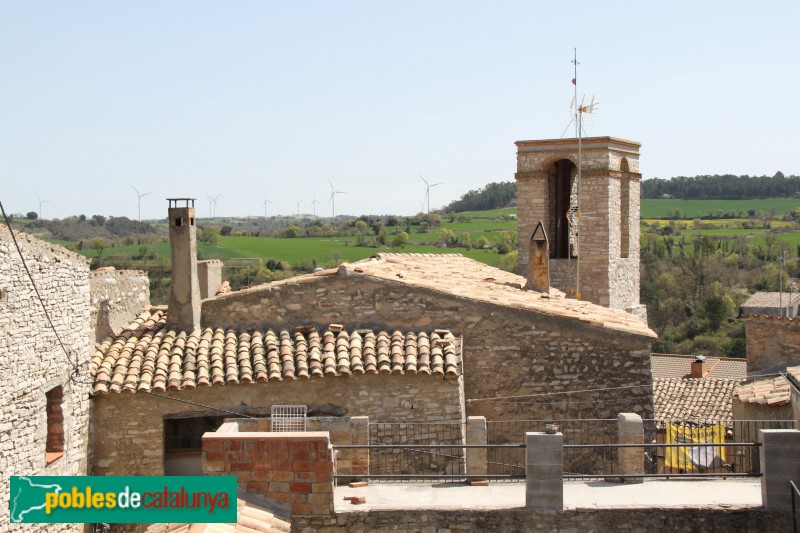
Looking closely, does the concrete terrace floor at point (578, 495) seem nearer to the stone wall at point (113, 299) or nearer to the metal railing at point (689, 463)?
the metal railing at point (689, 463)

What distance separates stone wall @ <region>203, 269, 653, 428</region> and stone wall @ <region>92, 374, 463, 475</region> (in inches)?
40.0

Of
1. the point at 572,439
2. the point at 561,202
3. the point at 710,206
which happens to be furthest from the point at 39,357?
the point at 710,206

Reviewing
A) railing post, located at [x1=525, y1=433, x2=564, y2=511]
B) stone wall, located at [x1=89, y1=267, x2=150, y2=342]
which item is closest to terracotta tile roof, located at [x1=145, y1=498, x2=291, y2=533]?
railing post, located at [x1=525, y1=433, x2=564, y2=511]

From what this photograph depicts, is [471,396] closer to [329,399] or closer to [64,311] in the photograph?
[329,399]

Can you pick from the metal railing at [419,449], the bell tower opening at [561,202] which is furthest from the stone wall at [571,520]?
the bell tower opening at [561,202]

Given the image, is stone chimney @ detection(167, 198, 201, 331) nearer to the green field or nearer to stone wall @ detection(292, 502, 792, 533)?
stone wall @ detection(292, 502, 792, 533)

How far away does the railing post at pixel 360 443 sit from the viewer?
1230 cm

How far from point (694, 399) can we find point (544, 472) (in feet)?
46.1

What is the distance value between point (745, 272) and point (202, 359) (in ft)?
188

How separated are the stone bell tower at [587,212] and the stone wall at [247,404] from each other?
10.8 metres

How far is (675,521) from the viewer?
1056 centimetres

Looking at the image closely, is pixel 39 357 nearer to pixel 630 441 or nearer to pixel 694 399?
pixel 630 441

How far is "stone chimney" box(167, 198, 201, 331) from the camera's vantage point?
15719 mm

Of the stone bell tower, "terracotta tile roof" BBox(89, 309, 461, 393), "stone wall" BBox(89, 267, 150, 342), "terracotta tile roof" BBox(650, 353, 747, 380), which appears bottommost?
"terracotta tile roof" BBox(650, 353, 747, 380)
